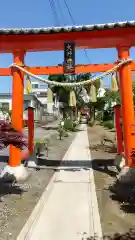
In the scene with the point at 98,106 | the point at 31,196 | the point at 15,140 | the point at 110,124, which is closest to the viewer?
the point at 15,140

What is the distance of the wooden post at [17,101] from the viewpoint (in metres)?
9.75

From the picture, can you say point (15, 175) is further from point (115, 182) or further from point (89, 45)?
point (89, 45)

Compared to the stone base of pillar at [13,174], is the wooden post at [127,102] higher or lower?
higher

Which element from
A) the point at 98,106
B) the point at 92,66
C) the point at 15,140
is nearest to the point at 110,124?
the point at 98,106

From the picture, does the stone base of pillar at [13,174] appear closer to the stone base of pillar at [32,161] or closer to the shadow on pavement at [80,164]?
the stone base of pillar at [32,161]

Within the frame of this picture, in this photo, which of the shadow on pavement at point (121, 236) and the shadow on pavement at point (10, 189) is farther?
the shadow on pavement at point (10, 189)

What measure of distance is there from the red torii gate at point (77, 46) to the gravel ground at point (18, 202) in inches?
42.1

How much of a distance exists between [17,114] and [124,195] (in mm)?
4388

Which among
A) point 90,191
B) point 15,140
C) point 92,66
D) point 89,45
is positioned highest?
point 89,45

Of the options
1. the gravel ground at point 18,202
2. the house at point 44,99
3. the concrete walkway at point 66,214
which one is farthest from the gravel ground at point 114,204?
the house at point 44,99

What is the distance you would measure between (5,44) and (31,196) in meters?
5.24

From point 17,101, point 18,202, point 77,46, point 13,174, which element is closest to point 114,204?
point 18,202

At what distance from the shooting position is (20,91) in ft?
32.7

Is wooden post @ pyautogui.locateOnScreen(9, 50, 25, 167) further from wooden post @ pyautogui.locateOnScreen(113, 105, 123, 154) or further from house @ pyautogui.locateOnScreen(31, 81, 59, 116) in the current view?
house @ pyautogui.locateOnScreen(31, 81, 59, 116)
